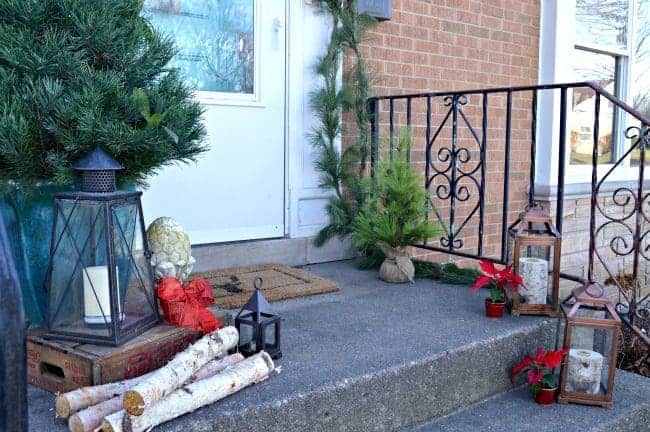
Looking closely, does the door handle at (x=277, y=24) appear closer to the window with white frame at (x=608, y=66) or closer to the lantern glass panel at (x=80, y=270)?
the lantern glass panel at (x=80, y=270)

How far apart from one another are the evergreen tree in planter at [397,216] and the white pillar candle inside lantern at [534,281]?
0.50 m

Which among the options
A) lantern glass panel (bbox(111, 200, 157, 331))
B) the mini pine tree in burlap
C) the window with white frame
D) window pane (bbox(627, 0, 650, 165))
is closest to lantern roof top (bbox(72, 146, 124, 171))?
lantern glass panel (bbox(111, 200, 157, 331))

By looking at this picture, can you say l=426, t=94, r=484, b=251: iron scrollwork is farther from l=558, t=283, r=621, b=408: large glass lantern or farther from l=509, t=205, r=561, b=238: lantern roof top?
l=558, t=283, r=621, b=408: large glass lantern

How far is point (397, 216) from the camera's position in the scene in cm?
287

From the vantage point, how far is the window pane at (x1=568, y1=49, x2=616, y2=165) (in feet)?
16.7

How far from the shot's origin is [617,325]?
214cm

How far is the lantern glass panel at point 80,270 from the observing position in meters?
1.68

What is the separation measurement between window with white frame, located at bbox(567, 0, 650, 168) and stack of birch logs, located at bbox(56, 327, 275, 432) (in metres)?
4.03

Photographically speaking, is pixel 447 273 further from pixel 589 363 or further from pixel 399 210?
pixel 589 363

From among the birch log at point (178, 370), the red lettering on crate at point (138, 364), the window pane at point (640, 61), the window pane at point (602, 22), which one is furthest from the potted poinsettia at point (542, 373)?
the window pane at point (640, 61)

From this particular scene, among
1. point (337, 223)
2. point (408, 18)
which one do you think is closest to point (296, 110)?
point (337, 223)

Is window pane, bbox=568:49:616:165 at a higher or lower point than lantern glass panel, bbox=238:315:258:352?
higher

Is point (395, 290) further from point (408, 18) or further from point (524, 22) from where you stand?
point (524, 22)

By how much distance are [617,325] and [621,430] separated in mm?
348
